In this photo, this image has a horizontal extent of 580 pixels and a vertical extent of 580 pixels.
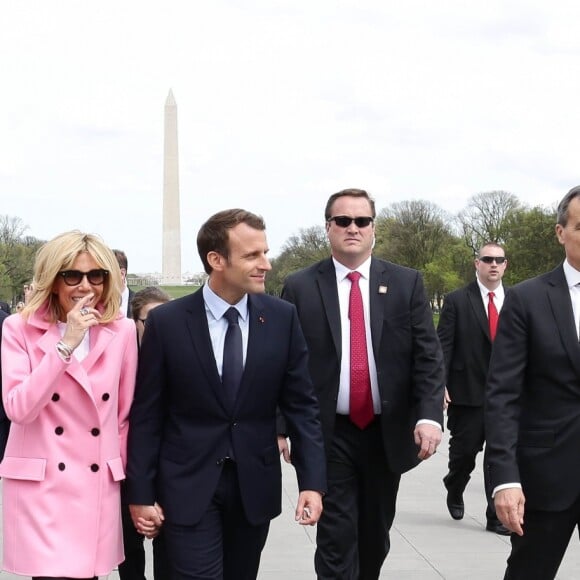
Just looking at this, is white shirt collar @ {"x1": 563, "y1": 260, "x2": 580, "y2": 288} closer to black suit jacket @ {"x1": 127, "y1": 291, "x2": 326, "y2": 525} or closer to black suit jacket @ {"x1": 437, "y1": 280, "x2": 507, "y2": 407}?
black suit jacket @ {"x1": 127, "y1": 291, "x2": 326, "y2": 525}

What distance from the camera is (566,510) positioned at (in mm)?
4457

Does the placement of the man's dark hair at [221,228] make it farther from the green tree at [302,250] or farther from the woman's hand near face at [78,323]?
the green tree at [302,250]

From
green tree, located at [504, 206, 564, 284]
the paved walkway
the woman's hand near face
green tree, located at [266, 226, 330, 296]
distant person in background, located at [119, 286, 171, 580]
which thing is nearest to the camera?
the woman's hand near face

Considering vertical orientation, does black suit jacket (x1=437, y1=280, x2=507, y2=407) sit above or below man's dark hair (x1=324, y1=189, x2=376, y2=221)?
below

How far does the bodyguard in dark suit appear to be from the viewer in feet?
14.7

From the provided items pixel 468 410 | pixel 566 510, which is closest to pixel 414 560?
pixel 468 410

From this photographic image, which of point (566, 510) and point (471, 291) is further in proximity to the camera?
point (471, 291)

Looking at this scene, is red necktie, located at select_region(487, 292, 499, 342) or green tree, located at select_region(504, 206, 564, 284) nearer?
red necktie, located at select_region(487, 292, 499, 342)

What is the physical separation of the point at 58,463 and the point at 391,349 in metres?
2.14

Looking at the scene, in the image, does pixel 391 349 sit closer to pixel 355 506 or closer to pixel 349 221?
pixel 349 221

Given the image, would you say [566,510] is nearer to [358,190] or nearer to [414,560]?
[358,190]

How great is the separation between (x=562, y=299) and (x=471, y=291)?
15.0ft

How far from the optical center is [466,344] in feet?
29.6

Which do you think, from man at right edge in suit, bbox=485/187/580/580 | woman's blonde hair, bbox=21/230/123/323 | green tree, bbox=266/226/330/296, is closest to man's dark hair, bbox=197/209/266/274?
woman's blonde hair, bbox=21/230/123/323
